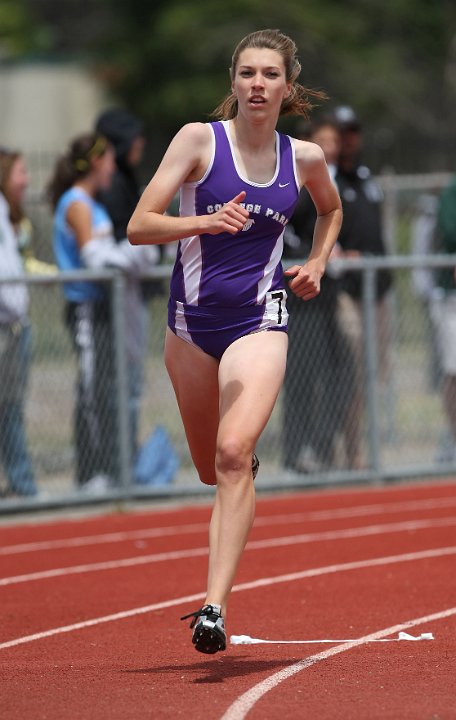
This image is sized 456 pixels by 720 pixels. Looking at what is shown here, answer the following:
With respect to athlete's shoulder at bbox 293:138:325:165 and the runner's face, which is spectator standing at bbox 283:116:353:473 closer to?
athlete's shoulder at bbox 293:138:325:165

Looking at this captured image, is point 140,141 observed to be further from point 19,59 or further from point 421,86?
point 421,86

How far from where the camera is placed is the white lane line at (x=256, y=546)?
9.27m

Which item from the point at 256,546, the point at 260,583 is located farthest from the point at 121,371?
the point at 260,583

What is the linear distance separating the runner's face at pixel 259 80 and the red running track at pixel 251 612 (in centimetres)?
224

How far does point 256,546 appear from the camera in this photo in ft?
33.1

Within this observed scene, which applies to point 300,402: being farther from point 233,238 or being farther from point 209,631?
point 209,631

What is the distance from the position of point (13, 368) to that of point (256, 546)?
2.40 meters

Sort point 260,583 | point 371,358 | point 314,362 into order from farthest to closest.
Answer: point 371,358 < point 314,362 < point 260,583

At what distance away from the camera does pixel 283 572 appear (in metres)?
9.09

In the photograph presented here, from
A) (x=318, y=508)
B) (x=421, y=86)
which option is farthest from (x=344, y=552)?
(x=421, y=86)

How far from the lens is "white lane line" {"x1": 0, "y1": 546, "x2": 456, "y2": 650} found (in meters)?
7.46

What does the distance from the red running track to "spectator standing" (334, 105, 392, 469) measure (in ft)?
1.81

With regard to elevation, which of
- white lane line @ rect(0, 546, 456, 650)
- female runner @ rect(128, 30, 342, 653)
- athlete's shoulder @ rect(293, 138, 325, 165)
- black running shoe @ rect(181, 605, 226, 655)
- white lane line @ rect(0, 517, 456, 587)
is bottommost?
white lane line @ rect(0, 517, 456, 587)

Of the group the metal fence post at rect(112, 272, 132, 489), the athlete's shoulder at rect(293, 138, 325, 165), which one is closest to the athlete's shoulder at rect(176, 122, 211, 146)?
the athlete's shoulder at rect(293, 138, 325, 165)
